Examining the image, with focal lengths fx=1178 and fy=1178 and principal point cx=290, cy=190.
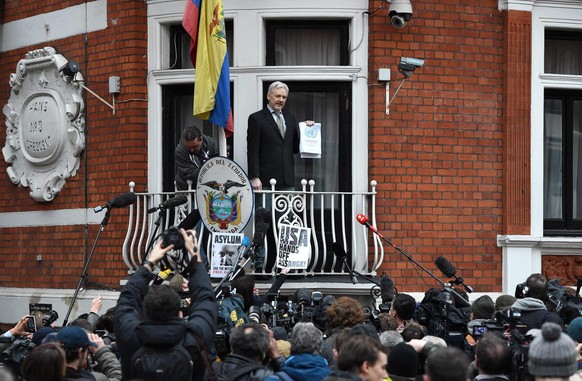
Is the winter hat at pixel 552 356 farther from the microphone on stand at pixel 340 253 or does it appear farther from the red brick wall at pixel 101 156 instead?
the red brick wall at pixel 101 156

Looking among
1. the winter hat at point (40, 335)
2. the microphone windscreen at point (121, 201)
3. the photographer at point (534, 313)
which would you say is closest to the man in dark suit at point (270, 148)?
the microphone windscreen at point (121, 201)

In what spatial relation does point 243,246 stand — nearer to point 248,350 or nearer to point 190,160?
point 190,160

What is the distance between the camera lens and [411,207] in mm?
13648

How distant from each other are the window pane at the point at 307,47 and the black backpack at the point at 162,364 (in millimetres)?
6796

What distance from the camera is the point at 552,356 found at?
643cm

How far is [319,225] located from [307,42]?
2.19 meters

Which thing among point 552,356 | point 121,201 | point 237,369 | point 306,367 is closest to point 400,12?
point 121,201

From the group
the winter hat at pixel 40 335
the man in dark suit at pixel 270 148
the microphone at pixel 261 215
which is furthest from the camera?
the man in dark suit at pixel 270 148

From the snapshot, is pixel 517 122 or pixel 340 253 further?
pixel 517 122

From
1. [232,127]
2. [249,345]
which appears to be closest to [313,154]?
[232,127]

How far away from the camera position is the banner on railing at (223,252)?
40.7 feet

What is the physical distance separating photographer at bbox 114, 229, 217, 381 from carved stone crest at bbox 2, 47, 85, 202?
22.6 ft

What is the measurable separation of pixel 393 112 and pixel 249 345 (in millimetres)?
6287

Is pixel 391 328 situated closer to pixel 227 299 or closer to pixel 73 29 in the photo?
pixel 227 299
